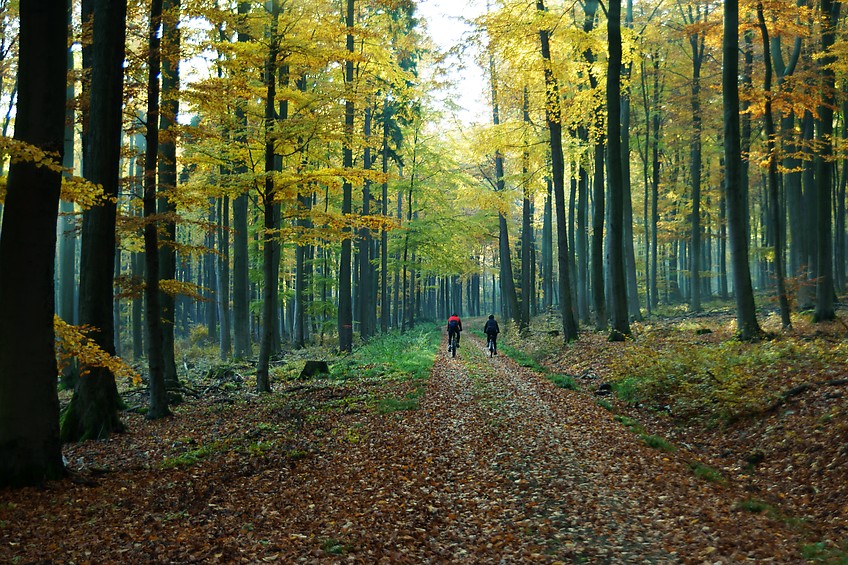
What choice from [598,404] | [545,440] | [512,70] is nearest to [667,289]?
[512,70]

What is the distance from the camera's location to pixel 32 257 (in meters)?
6.82

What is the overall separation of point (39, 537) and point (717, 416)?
9536mm

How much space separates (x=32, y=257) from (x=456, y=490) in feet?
19.6

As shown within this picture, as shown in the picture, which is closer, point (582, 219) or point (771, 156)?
point (771, 156)

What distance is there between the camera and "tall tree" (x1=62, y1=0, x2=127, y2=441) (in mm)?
9297

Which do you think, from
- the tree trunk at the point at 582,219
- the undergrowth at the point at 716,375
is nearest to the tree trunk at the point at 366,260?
the tree trunk at the point at 582,219

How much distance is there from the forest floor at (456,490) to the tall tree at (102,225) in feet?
2.10

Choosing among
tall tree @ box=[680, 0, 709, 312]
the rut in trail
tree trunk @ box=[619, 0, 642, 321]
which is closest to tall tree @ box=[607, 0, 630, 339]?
tree trunk @ box=[619, 0, 642, 321]

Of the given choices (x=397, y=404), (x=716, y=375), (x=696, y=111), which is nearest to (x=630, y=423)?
(x=716, y=375)

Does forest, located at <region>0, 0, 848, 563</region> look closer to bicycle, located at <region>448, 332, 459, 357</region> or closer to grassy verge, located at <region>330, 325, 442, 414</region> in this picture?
grassy verge, located at <region>330, 325, 442, 414</region>

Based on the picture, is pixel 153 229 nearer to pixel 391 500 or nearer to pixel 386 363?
pixel 391 500

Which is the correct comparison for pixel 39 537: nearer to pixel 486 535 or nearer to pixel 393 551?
pixel 393 551

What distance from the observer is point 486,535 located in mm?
5824

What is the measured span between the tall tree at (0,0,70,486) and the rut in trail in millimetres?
3304
